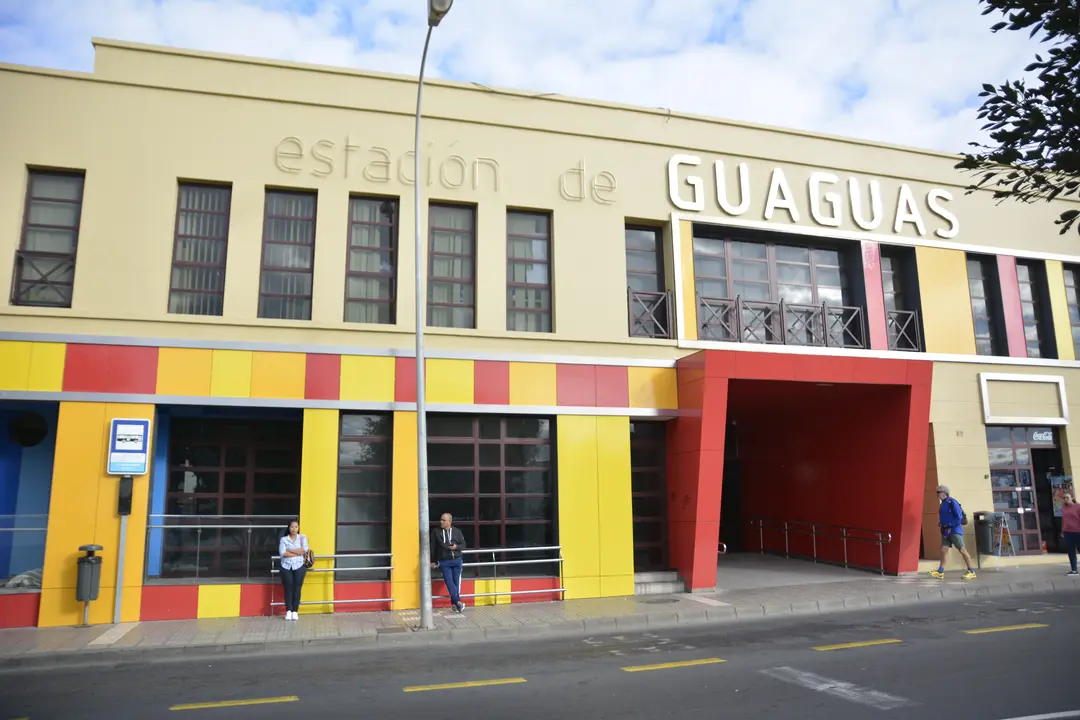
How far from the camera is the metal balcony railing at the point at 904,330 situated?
1758 centimetres

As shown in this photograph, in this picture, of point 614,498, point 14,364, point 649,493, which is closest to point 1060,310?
point 649,493

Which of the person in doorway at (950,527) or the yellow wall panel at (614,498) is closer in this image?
the yellow wall panel at (614,498)

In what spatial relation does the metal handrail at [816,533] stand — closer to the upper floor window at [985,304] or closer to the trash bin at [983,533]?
the trash bin at [983,533]

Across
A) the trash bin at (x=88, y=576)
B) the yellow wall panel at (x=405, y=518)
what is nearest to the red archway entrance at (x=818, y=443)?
the yellow wall panel at (x=405, y=518)

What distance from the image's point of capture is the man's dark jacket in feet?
42.7

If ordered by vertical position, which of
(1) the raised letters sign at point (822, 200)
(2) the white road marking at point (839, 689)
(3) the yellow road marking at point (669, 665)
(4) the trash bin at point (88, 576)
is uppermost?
(1) the raised letters sign at point (822, 200)

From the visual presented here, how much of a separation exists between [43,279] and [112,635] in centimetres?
601

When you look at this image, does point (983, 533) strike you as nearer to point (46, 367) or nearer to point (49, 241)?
point (46, 367)

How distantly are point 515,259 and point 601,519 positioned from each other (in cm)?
510

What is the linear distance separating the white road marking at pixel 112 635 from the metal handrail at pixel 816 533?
44.2 feet

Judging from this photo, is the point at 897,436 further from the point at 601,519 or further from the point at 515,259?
the point at 515,259

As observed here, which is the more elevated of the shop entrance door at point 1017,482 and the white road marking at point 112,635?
the shop entrance door at point 1017,482

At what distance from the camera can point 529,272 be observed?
1538cm

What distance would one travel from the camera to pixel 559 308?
49.4 ft
